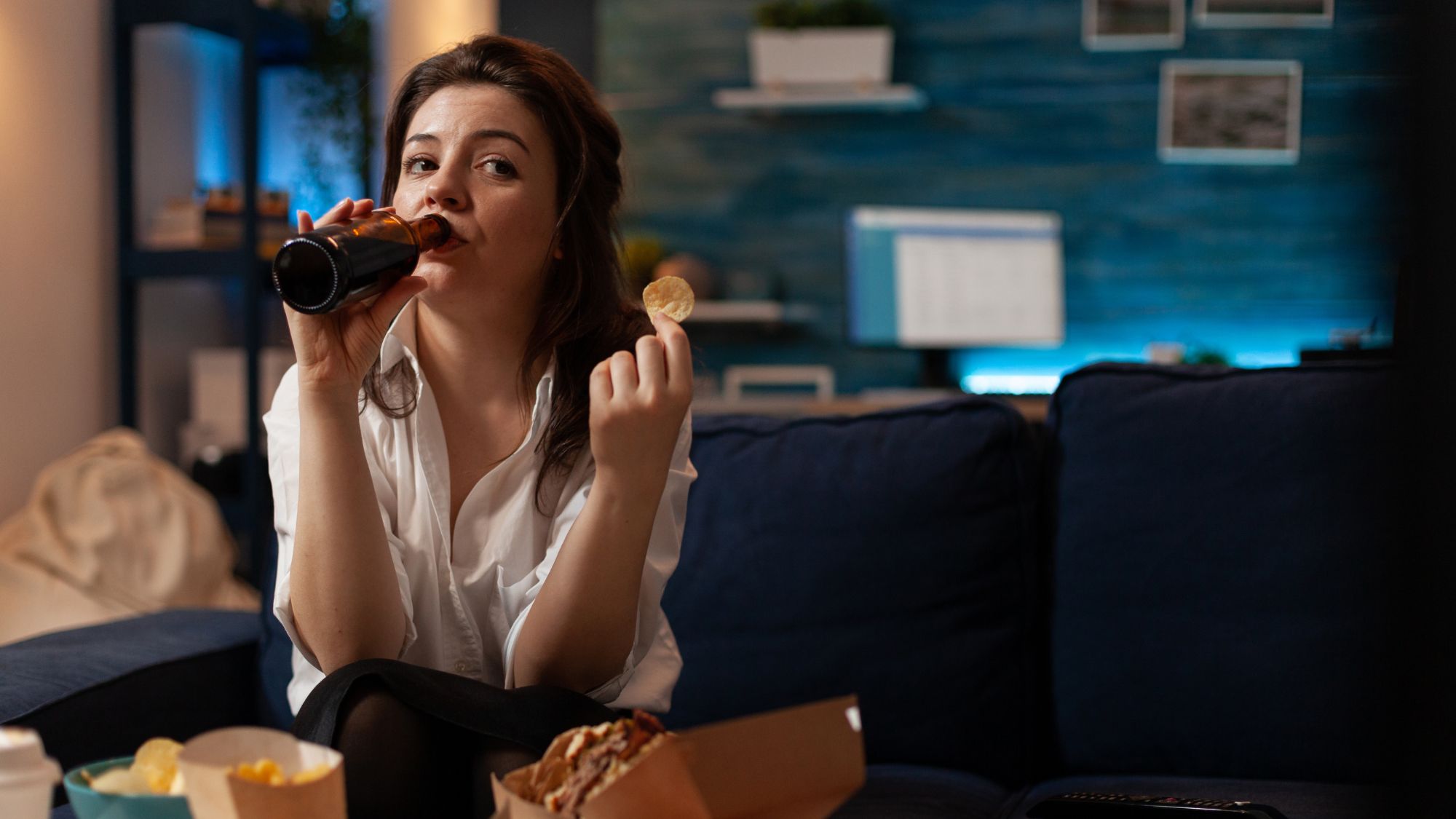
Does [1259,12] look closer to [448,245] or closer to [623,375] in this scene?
[448,245]

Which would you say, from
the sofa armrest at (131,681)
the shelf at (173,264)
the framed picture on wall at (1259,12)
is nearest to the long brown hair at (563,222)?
the sofa armrest at (131,681)

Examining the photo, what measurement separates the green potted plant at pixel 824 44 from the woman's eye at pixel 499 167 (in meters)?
3.19

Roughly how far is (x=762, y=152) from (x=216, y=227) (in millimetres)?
2156

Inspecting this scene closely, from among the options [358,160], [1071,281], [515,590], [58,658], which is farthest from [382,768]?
[1071,281]

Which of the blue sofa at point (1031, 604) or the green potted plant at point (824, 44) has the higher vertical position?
the green potted plant at point (824, 44)

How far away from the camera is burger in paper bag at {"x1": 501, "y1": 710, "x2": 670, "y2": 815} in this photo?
1.96 ft

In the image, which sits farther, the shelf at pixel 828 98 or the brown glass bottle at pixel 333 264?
the shelf at pixel 828 98

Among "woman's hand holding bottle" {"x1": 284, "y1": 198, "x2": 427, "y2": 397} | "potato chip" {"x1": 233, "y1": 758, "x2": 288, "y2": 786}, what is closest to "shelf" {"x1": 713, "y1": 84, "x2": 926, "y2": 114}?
"woman's hand holding bottle" {"x1": 284, "y1": 198, "x2": 427, "y2": 397}

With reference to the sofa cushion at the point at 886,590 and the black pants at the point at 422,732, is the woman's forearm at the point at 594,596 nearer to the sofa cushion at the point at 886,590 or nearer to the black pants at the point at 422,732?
the black pants at the point at 422,732

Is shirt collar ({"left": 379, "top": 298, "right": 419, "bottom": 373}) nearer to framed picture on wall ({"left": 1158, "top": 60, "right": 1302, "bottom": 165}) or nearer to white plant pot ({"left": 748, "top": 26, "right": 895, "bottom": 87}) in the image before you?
→ white plant pot ({"left": 748, "top": 26, "right": 895, "bottom": 87})

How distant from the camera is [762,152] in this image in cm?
440

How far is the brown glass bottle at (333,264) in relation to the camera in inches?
35.1

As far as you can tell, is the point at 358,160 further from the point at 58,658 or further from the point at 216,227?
the point at 58,658

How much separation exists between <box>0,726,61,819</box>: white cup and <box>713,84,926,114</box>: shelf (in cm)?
380
